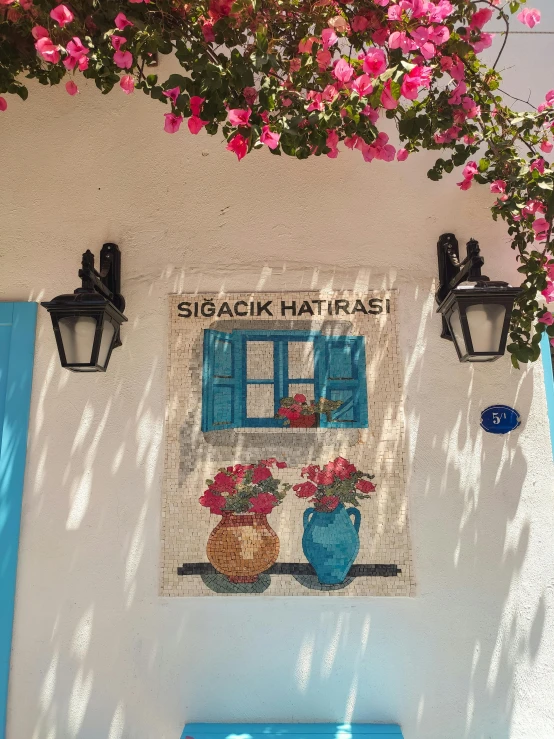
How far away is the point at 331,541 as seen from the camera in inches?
98.3

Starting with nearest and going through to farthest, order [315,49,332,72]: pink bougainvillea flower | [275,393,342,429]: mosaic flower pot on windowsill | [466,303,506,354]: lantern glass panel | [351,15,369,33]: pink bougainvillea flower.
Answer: [315,49,332,72]: pink bougainvillea flower
[351,15,369,33]: pink bougainvillea flower
[466,303,506,354]: lantern glass panel
[275,393,342,429]: mosaic flower pot on windowsill

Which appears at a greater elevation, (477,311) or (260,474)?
(477,311)

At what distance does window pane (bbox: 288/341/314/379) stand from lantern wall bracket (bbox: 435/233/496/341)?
636mm

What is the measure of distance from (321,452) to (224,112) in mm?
1487

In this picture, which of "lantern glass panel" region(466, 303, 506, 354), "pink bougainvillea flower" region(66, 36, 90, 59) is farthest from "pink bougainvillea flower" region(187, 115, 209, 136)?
"lantern glass panel" region(466, 303, 506, 354)

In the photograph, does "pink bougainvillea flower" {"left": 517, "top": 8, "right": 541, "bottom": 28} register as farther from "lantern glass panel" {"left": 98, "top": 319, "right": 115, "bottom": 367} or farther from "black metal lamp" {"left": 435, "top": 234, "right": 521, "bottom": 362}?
"lantern glass panel" {"left": 98, "top": 319, "right": 115, "bottom": 367}

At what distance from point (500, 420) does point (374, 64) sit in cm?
162

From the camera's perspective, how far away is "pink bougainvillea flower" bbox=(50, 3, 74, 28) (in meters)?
1.95

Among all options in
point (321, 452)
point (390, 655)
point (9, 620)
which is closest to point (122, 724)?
point (9, 620)

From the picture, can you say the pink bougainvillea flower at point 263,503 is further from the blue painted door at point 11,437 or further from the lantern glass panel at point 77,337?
the blue painted door at point 11,437

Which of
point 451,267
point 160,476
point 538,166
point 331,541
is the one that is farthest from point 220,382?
point 538,166

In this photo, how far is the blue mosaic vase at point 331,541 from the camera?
97.7 inches

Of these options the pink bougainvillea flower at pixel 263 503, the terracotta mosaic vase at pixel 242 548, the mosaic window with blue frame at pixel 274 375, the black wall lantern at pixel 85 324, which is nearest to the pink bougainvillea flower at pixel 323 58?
the mosaic window with blue frame at pixel 274 375

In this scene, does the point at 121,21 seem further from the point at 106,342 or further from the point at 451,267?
the point at 451,267
